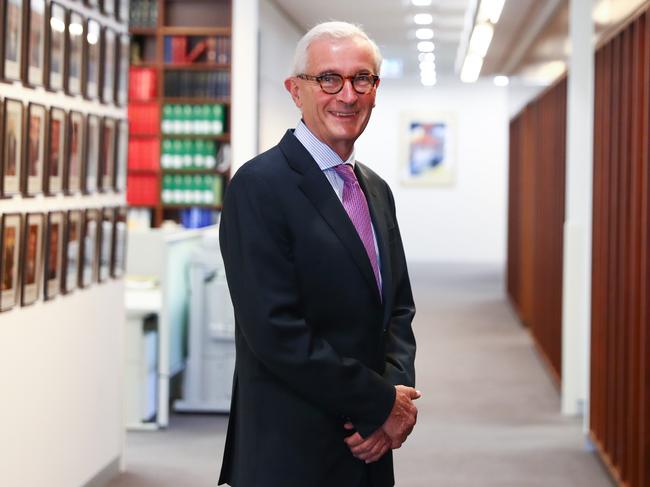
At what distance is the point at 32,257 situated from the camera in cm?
414

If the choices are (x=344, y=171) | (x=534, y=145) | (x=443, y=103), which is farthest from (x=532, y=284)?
(x=443, y=103)

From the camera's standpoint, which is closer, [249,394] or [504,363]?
[249,394]

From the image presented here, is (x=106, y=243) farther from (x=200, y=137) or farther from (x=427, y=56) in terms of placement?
(x=427, y=56)

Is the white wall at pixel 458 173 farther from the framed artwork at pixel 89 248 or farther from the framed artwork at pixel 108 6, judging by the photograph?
the framed artwork at pixel 89 248

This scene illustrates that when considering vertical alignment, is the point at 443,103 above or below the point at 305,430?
above

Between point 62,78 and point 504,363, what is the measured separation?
5878 millimetres

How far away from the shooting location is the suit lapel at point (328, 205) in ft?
7.47

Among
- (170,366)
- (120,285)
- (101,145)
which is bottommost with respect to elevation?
(170,366)

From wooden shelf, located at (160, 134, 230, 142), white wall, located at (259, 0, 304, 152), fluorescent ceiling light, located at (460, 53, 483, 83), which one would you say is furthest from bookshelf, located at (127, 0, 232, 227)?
fluorescent ceiling light, located at (460, 53, 483, 83)

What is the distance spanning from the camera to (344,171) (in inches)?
93.9

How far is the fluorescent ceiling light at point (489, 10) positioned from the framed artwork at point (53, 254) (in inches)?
137

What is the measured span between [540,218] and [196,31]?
12.0 feet

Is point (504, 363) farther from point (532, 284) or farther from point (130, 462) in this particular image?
point (130, 462)

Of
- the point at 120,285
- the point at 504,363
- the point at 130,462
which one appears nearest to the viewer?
the point at 120,285
